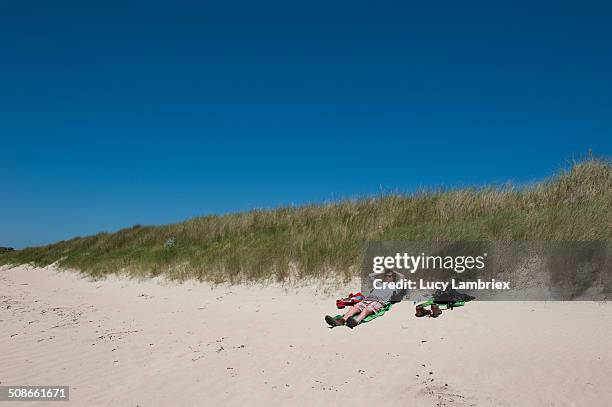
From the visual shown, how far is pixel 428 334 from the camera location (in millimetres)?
5891

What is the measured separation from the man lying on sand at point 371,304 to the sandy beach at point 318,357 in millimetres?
150

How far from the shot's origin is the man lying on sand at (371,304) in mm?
6468

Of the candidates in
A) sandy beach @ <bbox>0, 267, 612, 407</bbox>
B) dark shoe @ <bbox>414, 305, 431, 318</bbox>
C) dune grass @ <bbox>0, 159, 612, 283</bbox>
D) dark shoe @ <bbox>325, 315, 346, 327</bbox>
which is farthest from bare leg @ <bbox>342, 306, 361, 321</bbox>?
dune grass @ <bbox>0, 159, 612, 283</bbox>

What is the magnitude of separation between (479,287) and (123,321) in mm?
6680

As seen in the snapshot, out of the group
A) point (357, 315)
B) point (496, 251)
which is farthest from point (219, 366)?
point (496, 251)

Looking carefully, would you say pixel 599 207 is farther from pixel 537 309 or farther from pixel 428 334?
pixel 428 334

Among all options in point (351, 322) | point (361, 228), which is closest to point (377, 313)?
point (351, 322)

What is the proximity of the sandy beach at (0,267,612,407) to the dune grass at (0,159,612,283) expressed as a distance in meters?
2.00

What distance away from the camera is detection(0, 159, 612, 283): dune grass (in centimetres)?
926

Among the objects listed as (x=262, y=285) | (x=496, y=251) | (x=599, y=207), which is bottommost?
(x=262, y=285)

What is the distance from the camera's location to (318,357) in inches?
211

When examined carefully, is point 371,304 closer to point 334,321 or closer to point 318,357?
point 334,321

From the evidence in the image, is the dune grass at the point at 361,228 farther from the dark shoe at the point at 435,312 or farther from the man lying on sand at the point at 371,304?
the dark shoe at the point at 435,312

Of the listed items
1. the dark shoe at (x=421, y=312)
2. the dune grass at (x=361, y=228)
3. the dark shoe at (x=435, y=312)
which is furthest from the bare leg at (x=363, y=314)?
the dune grass at (x=361, y=228)
